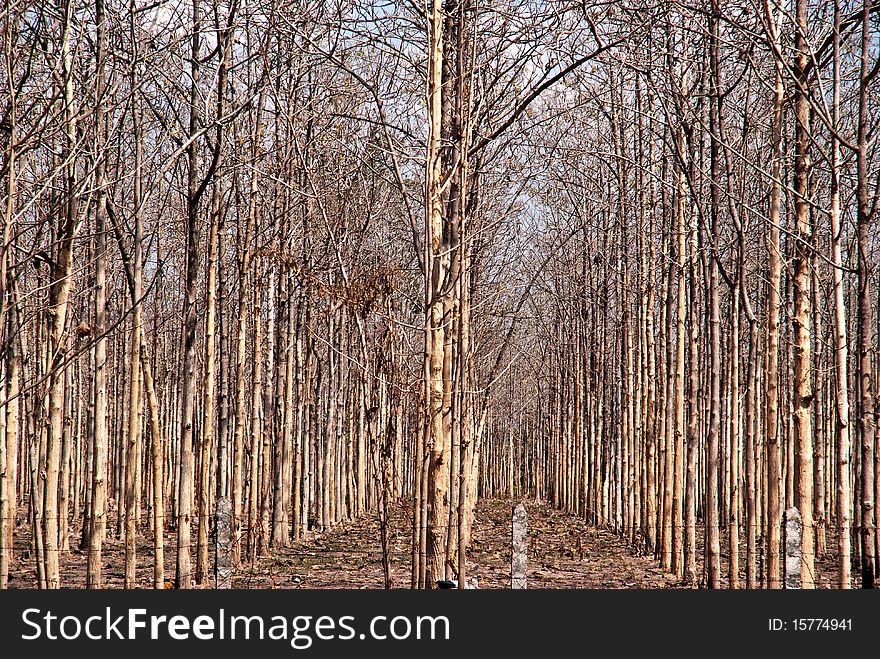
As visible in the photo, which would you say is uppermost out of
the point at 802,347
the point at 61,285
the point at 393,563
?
the point at 61,285

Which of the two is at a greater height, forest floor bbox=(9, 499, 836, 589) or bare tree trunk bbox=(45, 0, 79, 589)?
bare tree trunk bbox=(45, 0, 79, 589)

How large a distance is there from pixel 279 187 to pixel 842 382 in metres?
6.59

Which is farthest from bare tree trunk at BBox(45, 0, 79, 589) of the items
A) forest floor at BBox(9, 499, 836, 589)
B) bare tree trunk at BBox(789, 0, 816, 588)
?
bare tree trunk at BBox(789, 0, 816, 588)

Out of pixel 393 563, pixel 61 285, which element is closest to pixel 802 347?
pixel 61 285

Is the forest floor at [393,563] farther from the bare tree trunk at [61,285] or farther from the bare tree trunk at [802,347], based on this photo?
the bare tree trunk at [802,347]

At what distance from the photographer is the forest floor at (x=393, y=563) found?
977 centimetres

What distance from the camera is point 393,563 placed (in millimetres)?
11875

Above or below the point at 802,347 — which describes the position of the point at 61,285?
above

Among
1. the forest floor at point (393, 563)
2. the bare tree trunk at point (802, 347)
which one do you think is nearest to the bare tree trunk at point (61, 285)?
the forest floor at point (393, 563)

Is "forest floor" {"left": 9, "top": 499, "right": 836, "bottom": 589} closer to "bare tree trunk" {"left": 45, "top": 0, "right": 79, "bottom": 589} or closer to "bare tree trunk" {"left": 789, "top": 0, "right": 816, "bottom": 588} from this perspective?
"bare tree trunk" {"left": 45, "top": 0, "right": 79, "bottom": 589}

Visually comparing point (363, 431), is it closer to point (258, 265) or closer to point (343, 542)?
point (343, 542)

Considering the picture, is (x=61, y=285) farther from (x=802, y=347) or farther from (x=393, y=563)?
(x=393, y=563)

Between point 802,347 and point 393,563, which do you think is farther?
point 393,563

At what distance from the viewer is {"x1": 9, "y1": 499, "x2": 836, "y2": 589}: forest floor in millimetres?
9773
